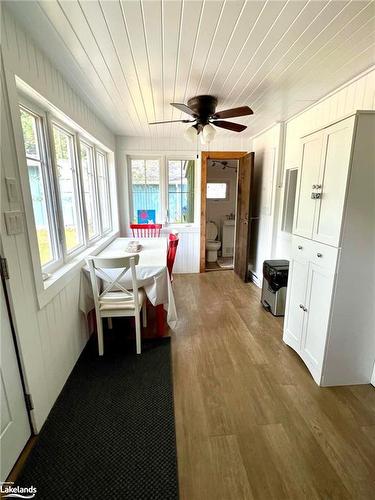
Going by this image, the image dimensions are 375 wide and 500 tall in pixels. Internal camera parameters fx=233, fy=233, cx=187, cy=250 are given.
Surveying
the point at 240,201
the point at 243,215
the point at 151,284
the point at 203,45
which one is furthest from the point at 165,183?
the point at 203,45

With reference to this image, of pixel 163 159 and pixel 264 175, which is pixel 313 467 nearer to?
pixel 264 175

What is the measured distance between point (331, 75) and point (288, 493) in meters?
2.82

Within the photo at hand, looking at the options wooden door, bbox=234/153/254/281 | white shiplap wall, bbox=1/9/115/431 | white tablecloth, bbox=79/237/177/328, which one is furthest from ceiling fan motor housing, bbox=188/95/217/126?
white tablecloth, bbox=79/237/177/328

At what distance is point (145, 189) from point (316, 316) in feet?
11.1

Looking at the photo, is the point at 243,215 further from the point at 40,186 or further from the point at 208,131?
the point at 40,186

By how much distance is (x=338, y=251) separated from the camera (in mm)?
1572

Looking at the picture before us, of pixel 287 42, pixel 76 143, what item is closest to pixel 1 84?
pixel 76 143

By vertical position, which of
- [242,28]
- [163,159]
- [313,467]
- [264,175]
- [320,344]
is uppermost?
[242,28]

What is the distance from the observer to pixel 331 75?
1905 mm

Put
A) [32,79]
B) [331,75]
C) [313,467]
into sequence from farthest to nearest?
1. [331,75]
2. [32,79]
3. [313,467]

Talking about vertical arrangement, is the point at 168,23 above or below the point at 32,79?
above

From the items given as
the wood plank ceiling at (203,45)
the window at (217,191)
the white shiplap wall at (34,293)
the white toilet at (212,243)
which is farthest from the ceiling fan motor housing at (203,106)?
the window at (217,191)

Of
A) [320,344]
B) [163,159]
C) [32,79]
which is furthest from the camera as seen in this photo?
[163,159]

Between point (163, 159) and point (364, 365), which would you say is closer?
point (364, 365)
